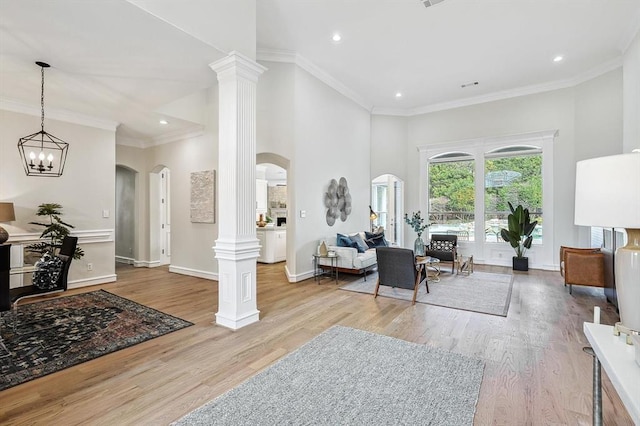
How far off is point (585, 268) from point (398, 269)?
290 centimetres

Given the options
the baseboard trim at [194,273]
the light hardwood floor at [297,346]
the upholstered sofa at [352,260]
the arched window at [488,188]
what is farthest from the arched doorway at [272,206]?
the arched window at [488,188]

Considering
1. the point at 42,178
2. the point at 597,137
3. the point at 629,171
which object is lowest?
the point at 629,171

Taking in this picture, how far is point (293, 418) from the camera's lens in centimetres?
198

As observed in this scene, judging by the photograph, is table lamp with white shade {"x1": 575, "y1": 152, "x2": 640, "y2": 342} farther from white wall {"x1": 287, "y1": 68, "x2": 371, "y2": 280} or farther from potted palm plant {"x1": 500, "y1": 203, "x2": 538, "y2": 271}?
potted palm plant {"x1": 500, "y1": 203, "x2": 538, "y2": 271}

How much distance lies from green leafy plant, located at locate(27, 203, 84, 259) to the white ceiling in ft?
5.42

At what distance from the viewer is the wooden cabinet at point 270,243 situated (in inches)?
308

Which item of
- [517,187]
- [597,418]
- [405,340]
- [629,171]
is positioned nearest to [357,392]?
[405,340]

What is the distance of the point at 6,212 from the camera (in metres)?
4.35

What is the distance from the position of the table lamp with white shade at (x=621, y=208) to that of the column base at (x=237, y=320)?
3.17m

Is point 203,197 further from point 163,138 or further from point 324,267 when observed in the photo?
point 324,267

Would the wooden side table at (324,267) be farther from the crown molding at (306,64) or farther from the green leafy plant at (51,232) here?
the green leafy plant at (51,232)

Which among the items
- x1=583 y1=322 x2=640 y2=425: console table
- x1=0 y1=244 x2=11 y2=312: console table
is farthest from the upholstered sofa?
x1=0 y1=244 x2=11 y2=312: console table

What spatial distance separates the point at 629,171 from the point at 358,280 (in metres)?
4.72

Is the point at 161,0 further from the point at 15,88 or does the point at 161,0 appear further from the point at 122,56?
the point at 15,88
